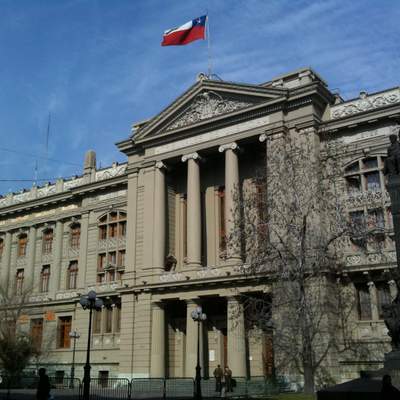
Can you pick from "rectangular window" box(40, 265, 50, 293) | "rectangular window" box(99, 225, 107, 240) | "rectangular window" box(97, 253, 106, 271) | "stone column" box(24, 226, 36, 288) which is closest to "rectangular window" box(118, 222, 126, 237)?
"rectangular window" box(99, 225, 107, 240)

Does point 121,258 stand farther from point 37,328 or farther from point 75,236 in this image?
point 37,328

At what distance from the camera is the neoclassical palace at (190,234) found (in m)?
33.4

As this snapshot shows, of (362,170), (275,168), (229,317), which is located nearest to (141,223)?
(229,317)

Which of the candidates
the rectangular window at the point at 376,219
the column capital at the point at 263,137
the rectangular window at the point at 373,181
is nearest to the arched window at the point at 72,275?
the column capital at the point at 263,137

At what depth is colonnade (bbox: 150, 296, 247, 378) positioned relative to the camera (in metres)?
33.4

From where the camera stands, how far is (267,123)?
120ft

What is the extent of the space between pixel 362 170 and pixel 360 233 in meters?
7.79

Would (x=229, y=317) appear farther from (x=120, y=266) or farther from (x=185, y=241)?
(x=120, y=266)

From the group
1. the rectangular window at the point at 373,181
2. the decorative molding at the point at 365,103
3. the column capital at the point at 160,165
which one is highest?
the decorative molding at the point at 365,103

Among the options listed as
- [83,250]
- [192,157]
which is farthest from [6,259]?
[192,157]

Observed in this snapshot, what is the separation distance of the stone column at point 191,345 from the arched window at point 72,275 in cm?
1506

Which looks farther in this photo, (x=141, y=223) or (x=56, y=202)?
(x=56, y=202)

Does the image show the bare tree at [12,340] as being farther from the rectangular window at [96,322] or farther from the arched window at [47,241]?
the arched window at [47,241]

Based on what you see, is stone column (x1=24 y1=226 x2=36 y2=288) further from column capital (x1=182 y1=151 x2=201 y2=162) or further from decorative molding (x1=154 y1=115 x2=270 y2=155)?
column capital (x1=182 y1=151 x2=201 y2=162)
